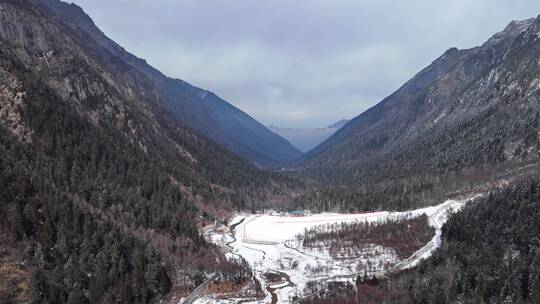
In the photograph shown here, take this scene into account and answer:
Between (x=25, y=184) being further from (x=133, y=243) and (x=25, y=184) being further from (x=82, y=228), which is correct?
(x=133, y=243)

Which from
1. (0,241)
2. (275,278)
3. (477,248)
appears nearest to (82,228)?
(0,241)

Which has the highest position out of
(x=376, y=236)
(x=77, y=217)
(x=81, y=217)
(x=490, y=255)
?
(x=77, y=217)

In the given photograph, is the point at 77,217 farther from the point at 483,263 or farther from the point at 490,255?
the point at 490,255

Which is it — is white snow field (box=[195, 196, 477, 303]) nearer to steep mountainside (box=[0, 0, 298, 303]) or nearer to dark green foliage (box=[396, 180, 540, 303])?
dark green foliage (box=[396, 180, 540, 303])

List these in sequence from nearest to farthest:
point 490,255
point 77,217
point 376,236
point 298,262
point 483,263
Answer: point 77,217 → point 483,263 → point 490,255 → point 298,262 → point 376,236

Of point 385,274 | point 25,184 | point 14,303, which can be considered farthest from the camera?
point 385,274

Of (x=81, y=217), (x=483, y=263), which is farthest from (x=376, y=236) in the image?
(x=81, y=217)

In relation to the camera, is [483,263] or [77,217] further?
[483,263]
